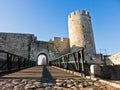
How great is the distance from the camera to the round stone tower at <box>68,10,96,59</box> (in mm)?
19797

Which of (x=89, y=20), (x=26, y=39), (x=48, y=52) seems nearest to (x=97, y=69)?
(x=48, y=52)

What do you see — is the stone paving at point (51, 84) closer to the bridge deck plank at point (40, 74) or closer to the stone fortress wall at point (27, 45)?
the bridge deck plank at point (40, 74)

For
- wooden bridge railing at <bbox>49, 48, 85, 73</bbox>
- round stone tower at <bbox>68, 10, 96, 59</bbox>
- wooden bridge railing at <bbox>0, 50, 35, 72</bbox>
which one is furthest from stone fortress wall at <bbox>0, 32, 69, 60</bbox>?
wooden bridge railing at <bbox>49, 48, 85, 73</bbox>

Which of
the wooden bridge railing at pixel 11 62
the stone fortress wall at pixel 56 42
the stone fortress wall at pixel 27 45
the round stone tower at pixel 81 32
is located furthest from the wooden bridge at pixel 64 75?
the round stone tower at pixel 81 32

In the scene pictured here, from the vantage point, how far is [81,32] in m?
20.1

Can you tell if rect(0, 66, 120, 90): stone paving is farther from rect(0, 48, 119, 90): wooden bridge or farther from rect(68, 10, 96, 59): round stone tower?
rect(68, 10, 96, 59): round stone tower

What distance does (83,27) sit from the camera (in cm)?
2033

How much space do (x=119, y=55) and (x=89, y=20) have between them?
10.1m

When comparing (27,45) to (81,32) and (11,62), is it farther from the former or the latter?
(11,62)

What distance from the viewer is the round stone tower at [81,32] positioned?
1980 centimetres

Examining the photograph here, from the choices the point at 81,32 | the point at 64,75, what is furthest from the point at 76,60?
the point at 81,32

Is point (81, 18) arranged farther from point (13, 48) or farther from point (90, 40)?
point (13, 48)

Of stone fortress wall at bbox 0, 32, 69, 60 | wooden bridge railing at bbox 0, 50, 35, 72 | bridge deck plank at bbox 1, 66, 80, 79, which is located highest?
stone fortress wall at bbox 0, 32, 69, 60

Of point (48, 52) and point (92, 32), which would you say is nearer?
point (48, 52)
